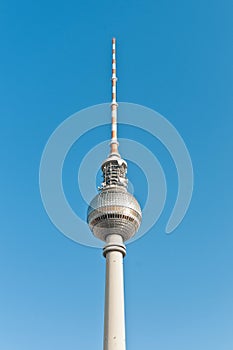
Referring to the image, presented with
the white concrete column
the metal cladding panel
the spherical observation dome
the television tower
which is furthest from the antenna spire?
the white concrete column

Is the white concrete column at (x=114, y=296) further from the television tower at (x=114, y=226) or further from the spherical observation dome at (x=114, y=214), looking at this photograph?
the spherical observation dome at (x=114, y=214)

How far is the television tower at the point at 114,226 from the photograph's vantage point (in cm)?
5556

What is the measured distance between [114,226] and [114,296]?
11.3 m

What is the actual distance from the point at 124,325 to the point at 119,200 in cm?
1867

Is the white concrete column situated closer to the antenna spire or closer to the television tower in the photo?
the television tower

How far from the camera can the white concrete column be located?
2130 inches

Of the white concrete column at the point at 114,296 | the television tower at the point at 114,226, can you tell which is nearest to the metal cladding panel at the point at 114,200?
the television tower at the point at 114,226

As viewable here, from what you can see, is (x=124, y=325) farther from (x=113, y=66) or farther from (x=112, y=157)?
(x=113, y=66)

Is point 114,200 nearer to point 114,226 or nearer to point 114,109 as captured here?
point 114,226

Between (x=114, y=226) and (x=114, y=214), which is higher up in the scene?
(x=114, y=214)

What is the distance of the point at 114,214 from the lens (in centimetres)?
6462

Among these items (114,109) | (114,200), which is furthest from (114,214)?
(114,109)

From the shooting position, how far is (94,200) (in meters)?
67.8

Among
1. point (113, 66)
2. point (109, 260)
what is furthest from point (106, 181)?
point (113, 66)
